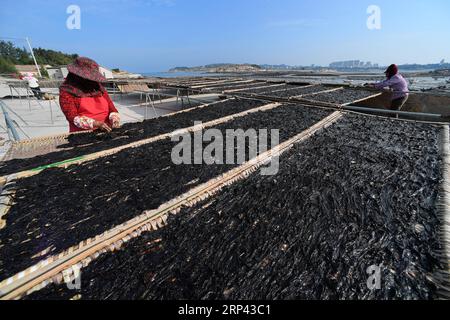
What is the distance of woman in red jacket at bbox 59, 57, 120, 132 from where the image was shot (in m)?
2.84


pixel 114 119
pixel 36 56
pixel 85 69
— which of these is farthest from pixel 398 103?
pixel 36 56

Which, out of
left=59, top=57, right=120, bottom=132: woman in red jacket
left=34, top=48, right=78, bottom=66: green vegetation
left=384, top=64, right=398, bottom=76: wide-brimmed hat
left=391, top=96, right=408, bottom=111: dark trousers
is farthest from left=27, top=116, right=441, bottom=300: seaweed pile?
left=34, top=48, right=78, bottom=66: green vegetation

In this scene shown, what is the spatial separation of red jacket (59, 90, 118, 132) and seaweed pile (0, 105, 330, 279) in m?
1.23

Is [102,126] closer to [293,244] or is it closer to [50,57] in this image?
[293,244]

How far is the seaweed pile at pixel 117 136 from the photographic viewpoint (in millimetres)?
2137

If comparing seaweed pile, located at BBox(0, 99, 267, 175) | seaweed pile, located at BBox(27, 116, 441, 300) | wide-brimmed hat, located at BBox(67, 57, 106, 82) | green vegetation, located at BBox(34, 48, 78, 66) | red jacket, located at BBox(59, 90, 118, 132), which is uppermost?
green vegetation, located at BBox(34, 48, 78, 66)

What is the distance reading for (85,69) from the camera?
2832 mm

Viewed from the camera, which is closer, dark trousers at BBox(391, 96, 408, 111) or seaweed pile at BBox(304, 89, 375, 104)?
seaweed pile at BBox(304, 89, 375, 104)

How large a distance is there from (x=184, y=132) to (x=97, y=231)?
184 cm

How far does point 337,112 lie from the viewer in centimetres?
385

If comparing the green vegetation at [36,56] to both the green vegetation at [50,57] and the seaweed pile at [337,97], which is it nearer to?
the green vegetation at [50,57]

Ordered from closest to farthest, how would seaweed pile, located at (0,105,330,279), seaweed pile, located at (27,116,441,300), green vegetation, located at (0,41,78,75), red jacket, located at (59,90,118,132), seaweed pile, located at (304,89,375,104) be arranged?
seaweed pile, located at (27,116,441,300), seaweed pile, located at (0,105,330,279), red jacket, located at (59,90,118,132), seaweed pile, located at (304,89,375,104), green vegetation, located at (0,41,78,75)

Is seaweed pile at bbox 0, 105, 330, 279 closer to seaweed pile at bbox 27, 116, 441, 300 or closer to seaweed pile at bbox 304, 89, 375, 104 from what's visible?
seaweed pile at bbox 27, 116, 441, 300
